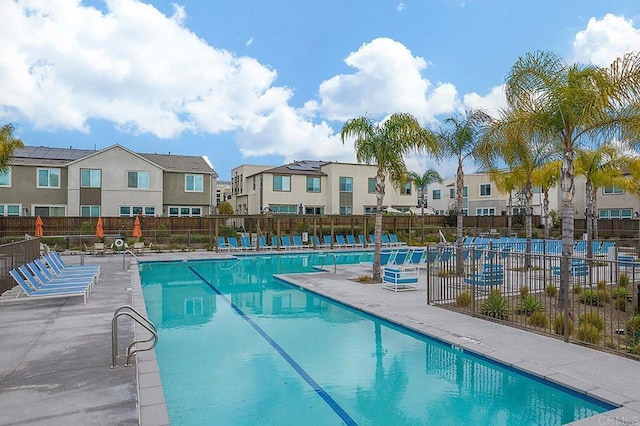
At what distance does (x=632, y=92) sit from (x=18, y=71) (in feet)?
79.4

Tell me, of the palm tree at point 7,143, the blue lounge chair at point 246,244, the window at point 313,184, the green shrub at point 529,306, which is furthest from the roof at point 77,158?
the green shrub at point 529,306

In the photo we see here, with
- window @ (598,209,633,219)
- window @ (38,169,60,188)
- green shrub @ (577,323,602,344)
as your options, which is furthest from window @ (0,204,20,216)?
window @ (598,209,633,219)

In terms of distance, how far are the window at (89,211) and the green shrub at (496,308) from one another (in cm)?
3117

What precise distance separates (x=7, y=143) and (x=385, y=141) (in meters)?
21.3

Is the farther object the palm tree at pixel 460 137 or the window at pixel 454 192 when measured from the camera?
the window at pixel 454 192

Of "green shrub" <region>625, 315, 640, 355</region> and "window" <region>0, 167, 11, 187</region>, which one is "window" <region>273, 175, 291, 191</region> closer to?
"window" <region>0, 167, 11, 187</region>

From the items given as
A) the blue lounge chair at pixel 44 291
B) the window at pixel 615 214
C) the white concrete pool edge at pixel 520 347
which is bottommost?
the white concrete pool edge at pixel 520 347

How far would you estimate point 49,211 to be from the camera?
32.8 metres

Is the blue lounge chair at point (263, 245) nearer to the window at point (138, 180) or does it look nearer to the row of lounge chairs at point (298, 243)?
the row of lounge chairs at point (298, 243)

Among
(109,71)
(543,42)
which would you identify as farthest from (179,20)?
(543,42)

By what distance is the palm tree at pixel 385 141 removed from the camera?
14.7m

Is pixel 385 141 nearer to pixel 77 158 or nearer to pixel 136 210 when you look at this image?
pixel 136 210

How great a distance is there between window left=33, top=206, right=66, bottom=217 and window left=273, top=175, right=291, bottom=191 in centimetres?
1661

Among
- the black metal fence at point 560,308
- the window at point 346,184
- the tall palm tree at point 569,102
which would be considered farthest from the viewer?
the window at point 346,184
